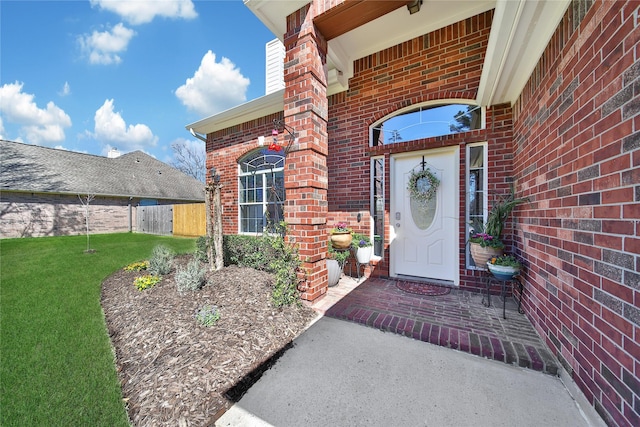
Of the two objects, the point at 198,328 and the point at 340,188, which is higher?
the point at 340,188

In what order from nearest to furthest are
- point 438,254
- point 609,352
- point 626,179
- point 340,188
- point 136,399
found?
point 626,179 < point 609,352 < point 136,399 < point 438,254 < point 340,188

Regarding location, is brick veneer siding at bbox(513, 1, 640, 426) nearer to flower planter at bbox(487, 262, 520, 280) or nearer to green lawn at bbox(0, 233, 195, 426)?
flower planter at bbox(487, 262, 520, 280)

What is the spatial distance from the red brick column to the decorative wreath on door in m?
1.68

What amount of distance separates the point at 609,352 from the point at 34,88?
743 inches

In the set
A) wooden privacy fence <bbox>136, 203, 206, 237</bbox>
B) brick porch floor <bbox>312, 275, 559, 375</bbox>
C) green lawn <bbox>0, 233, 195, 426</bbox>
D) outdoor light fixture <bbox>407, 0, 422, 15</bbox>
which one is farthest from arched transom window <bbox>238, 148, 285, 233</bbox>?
wooden privacy fence <bbox>136, 203, 206, 237</bbox>

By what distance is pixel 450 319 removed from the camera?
257 centimetres

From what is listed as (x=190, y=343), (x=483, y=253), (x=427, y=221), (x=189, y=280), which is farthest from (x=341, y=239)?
(x=190, y=343)

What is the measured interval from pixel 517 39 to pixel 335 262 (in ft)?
10.4

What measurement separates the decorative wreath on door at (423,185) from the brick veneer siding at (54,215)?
1657cm

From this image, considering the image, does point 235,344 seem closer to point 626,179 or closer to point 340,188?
point 626,179

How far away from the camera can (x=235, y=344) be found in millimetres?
2035

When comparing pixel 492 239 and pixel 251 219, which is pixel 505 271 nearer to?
pixel 492 239

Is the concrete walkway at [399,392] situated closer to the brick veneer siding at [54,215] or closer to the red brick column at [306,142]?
the red brick column at [306,142]

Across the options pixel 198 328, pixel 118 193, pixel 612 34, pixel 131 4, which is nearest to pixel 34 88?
pixel 118 193
